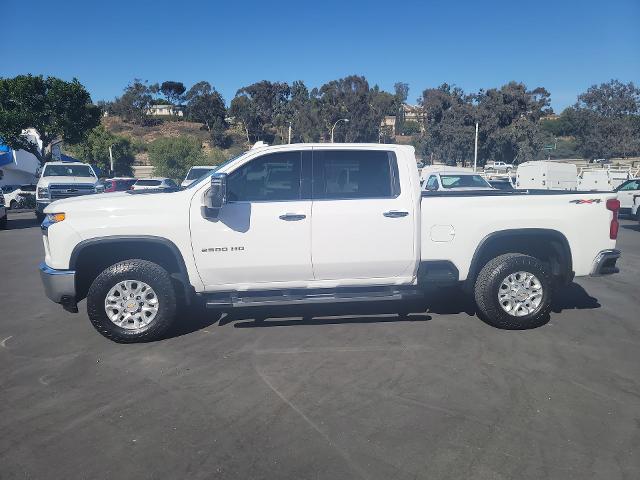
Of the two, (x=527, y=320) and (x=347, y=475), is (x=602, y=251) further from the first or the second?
(x=347, y=475)

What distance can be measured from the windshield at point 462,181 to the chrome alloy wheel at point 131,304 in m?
12.3

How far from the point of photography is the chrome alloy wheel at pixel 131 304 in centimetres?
526

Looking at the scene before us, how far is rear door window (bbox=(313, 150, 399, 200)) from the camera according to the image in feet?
18.0

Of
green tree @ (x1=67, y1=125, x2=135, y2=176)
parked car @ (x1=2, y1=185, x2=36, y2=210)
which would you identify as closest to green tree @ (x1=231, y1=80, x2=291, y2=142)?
green tree @ (x1=67, y1=125, x2=135, y2=176)

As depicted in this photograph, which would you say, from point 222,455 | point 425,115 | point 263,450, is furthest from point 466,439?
point 425,115

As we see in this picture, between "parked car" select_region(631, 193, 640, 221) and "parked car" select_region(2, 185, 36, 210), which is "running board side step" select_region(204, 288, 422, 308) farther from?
"parked car" select_region(2, 185, 36, 210)

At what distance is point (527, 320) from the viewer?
568 centimetres

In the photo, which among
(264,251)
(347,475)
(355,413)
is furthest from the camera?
(264,251)

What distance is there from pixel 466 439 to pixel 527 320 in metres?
2.65

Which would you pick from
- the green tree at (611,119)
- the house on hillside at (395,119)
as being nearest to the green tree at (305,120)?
the house on hillside at (395,119)

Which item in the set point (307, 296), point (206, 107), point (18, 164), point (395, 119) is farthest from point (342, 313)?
point (395, 119)

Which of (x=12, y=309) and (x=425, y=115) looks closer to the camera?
(x=12, y=309)

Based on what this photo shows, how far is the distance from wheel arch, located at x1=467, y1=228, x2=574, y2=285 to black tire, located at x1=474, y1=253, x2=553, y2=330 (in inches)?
4.9

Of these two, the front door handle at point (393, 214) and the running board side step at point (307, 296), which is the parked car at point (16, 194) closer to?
the running board side step at point (307, 296)
